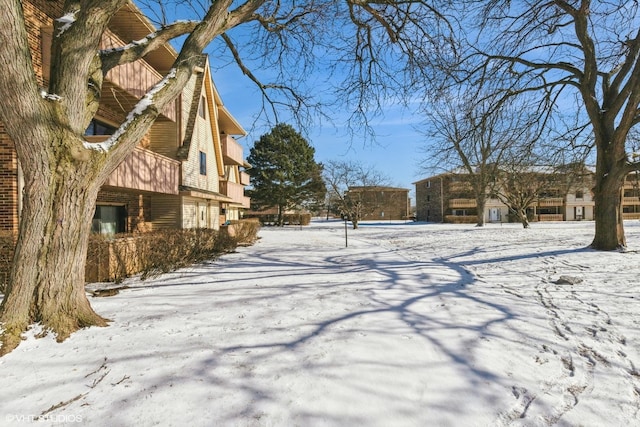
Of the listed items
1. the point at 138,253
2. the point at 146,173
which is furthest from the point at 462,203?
the point at 138,253

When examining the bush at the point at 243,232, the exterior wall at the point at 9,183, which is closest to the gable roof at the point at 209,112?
the bush at the point at 243,232

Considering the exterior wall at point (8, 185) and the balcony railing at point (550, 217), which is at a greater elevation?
the exterior wall at point (8, 185)

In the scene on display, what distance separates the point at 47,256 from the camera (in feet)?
12.3

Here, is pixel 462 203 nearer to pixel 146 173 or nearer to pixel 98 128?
pixel 146 173

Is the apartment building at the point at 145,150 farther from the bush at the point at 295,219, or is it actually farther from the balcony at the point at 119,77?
the bush at the point at 295,219

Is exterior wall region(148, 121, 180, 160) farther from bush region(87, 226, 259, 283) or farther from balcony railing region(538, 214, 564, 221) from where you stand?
balcony railing region(538, 214, 564, 221)

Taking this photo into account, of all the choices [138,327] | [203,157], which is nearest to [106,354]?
[138,327]

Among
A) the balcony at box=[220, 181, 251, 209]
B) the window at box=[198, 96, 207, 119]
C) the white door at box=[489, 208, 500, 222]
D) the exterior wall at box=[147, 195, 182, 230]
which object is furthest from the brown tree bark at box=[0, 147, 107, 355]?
the white door at box=[489, 208, 500, 222]

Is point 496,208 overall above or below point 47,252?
above

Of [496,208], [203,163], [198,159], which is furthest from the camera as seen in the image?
[496,208]

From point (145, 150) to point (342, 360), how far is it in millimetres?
9583

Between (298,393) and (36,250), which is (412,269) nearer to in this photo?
(298,393)

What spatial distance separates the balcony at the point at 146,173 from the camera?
9203mm

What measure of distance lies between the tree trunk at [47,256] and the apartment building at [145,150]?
4.14 m
